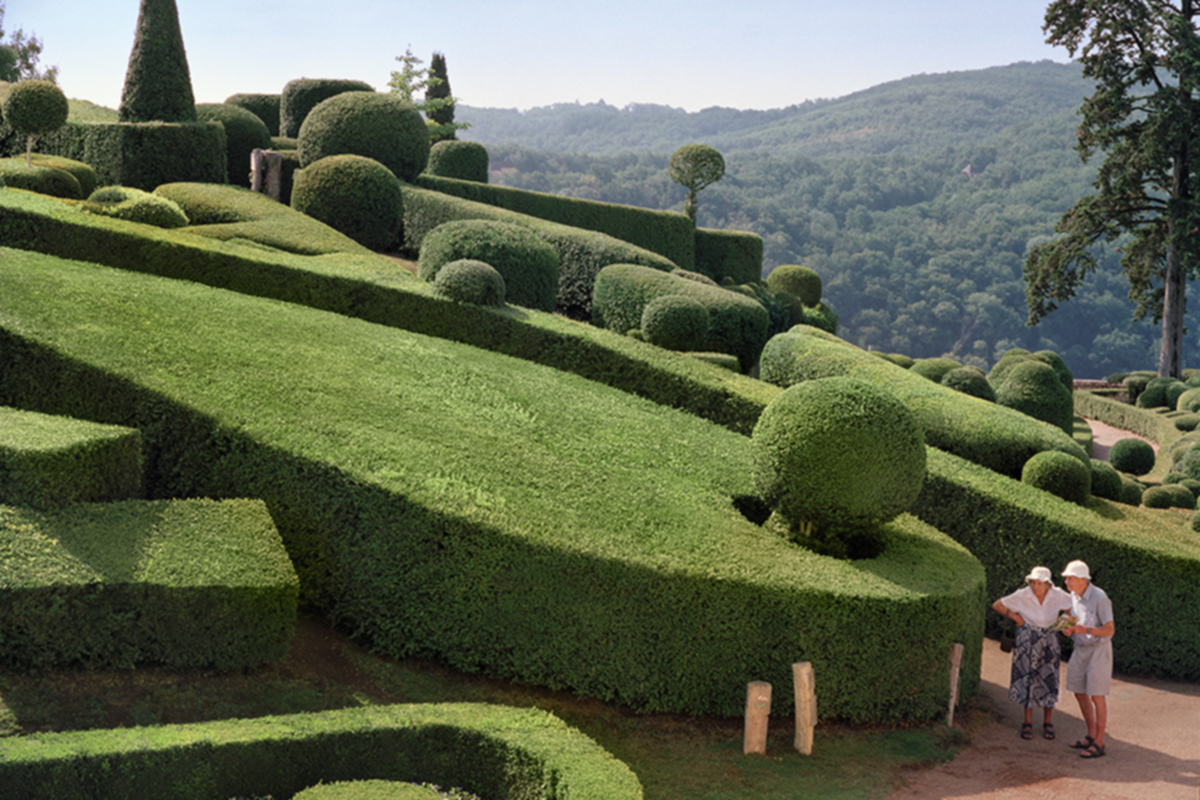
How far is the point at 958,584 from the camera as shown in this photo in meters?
9.48

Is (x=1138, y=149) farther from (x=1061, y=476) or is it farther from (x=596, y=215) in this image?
(x=1061, y=476)

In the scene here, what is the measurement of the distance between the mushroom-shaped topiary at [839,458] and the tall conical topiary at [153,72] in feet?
65.8

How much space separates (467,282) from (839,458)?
24.9 ft

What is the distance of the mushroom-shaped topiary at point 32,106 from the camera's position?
20.5 meters

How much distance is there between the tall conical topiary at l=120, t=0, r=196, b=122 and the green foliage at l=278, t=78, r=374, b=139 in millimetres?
5718

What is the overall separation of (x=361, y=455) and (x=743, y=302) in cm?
1133

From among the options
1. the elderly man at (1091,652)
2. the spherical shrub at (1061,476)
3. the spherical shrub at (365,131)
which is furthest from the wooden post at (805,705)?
the spherical shrub at (365,131)

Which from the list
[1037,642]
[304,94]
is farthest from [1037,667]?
[304,94]

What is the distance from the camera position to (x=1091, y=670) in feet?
29.8

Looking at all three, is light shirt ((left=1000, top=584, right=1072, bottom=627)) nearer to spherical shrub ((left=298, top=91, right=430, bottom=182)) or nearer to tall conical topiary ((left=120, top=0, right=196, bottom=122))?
spherical shrub ((left=298, top=91, right=430, bottom=182))

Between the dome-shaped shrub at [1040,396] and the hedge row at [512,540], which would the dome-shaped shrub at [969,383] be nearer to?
the dome-shaped shrub at [1040,396]

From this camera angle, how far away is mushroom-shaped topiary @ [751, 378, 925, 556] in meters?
9.39

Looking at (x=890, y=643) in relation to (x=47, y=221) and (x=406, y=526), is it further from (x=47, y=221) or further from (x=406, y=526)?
(x=47, y=221)

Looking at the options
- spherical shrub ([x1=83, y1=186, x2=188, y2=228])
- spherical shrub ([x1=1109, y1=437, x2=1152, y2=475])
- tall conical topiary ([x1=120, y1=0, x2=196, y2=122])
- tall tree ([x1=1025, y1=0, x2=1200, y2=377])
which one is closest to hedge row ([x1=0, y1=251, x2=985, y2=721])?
spherical shrub ([x1=83, y1=186, x2=188, y2=228])
